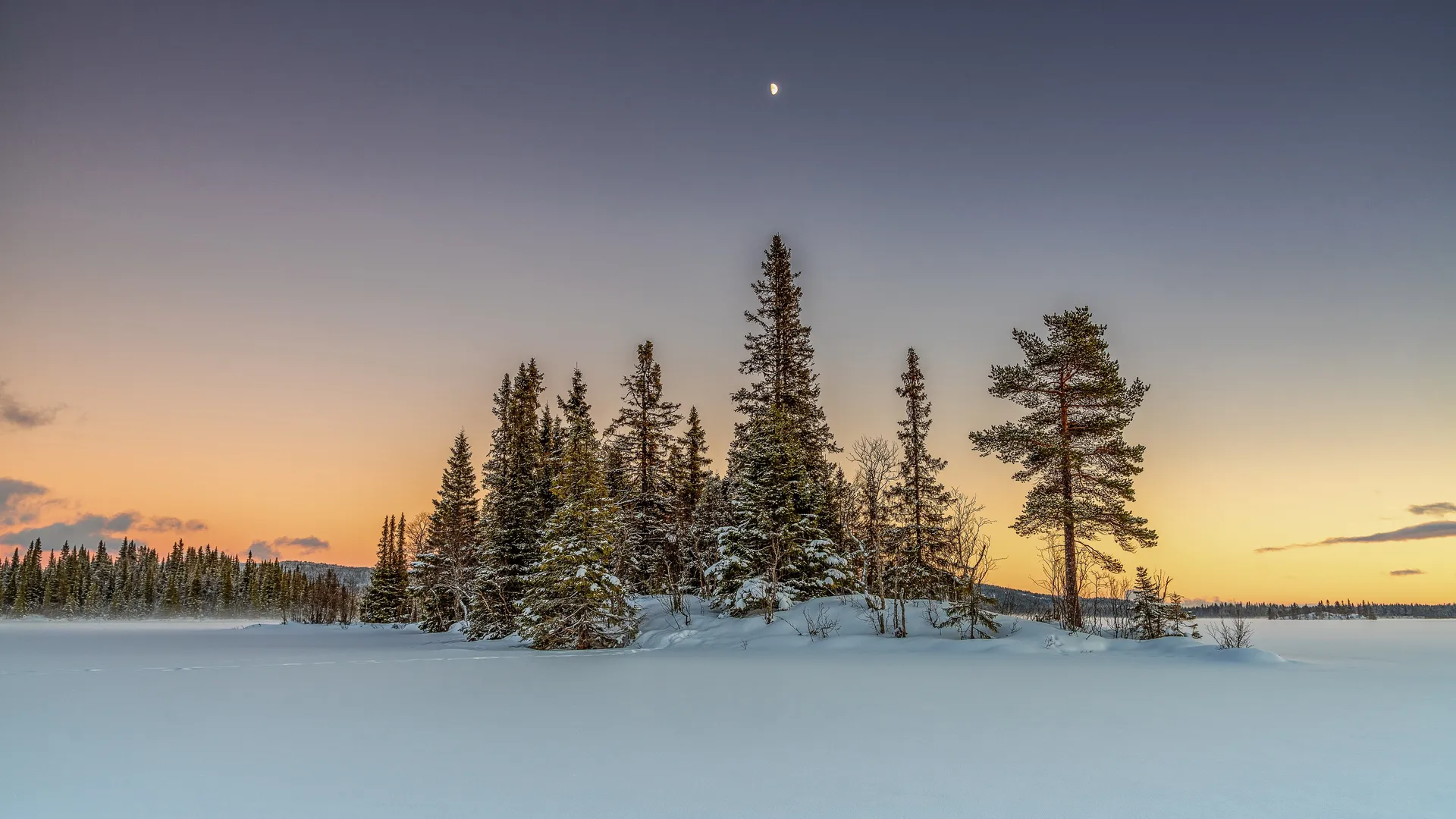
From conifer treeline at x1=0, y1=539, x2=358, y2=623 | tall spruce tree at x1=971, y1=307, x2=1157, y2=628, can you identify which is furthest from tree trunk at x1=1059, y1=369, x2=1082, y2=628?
conifer treeline at x1=0, y1=539, x2=358, y2=623

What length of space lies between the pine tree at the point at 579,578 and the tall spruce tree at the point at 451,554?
13947 millimetres

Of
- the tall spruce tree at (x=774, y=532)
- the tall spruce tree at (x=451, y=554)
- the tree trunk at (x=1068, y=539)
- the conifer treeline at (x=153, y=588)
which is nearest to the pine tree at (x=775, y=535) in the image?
the tall spruce tree at (x=774, y=532)

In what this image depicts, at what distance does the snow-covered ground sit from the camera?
5.85 metres

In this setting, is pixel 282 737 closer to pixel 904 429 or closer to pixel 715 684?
pixel 715 684

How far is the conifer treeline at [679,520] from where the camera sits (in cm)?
2789

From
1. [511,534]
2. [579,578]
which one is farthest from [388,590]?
[579,578]

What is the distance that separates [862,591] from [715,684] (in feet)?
58.7

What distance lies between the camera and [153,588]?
116 m

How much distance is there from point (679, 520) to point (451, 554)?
17.6 metres

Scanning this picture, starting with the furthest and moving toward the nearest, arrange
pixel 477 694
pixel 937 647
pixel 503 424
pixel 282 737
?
pixel 503 424, pixel 937 647, pixel 477 694, pixel 282 737

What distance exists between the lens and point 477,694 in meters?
12.9

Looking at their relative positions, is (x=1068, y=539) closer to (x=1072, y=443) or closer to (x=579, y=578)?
(x=1072, y=443)

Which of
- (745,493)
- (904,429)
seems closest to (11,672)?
(745,493)

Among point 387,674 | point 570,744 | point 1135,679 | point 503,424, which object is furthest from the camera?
point 503,424
